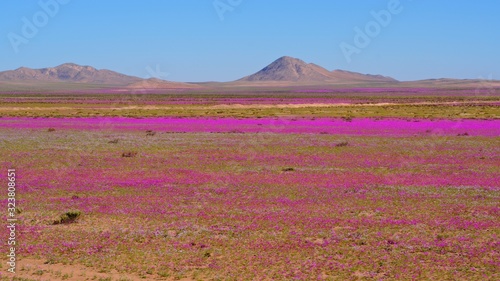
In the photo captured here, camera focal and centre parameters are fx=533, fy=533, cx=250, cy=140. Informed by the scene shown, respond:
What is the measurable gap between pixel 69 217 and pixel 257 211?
5050mm

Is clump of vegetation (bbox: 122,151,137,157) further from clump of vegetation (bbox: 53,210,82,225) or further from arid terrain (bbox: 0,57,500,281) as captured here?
clump of vegetation (bbox: 53,210,82,225)

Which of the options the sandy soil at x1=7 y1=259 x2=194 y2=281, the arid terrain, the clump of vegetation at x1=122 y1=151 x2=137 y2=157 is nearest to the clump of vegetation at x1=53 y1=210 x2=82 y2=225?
the arid terrain

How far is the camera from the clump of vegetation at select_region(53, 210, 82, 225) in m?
13.8

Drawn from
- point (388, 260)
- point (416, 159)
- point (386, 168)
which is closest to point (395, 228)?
point (388, 260)

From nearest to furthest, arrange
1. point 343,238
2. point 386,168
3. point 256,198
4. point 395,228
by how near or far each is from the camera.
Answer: point 343,238 < point 395,228 < point 256,198 < point 386,168

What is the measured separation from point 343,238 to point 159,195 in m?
7.17

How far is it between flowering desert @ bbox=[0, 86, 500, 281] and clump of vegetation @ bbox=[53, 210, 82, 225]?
42mm

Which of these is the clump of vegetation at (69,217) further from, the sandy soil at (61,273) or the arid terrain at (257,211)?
the sandy soil at (61,273)

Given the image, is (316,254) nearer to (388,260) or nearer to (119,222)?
(388,260)

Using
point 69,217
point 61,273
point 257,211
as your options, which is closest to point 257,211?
point 257,211

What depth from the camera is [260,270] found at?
34.1ft

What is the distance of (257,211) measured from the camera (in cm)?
1503

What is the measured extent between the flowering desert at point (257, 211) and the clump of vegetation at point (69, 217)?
0.04m

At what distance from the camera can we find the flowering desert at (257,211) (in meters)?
10.7
